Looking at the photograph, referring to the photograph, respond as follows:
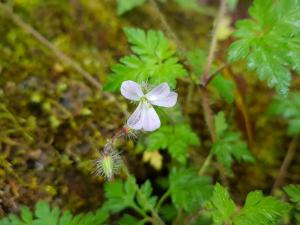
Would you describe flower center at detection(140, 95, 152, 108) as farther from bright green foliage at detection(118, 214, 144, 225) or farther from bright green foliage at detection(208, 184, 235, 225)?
bright green foliage at detection(118, 214, 144, 225)

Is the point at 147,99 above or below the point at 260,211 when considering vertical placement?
above

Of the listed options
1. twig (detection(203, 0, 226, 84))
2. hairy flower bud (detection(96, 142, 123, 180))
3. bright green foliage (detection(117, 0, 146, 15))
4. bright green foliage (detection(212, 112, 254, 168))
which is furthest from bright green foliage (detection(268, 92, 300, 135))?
hairy flower bud (detection(96, 142, 123, 180))

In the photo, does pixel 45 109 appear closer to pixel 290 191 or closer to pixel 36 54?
pixel 36 54

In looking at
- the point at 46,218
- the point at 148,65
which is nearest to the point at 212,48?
the point at 148,65

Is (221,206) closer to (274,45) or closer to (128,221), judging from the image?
(128,221)

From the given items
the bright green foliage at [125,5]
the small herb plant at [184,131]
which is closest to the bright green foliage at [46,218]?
the small herb plant at [184,131]

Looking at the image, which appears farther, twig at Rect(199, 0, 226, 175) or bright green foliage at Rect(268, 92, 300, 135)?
bright green foliage at Rect(268, 92, 300, 135)
